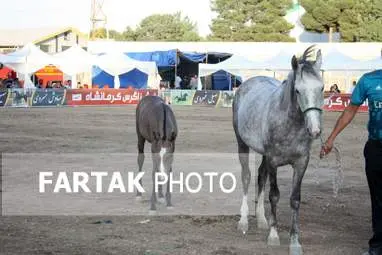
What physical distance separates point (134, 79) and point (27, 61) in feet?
41.3

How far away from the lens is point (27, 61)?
4541 cm

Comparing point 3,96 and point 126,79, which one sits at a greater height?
point 3,96

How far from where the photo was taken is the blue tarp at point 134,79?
5619 cm

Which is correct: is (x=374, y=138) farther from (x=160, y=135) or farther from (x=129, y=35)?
(x=129, y=35)

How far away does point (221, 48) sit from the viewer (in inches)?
2346

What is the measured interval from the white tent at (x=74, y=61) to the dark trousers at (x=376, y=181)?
40.8 metres

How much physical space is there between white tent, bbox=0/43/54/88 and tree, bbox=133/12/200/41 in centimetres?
6066

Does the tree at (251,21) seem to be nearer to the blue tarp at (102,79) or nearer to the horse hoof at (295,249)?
the blue tarp at (102,79)

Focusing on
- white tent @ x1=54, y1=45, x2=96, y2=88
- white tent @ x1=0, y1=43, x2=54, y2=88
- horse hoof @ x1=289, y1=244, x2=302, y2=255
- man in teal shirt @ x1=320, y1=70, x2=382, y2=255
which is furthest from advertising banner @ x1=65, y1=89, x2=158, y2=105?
man in teal shirt @ x1=320, y1=70, x2=382, y2=255

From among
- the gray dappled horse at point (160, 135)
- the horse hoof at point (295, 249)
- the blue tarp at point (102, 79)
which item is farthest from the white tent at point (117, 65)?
the horse hoof at point (295, 249)

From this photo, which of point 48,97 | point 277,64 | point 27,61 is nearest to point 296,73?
point 48,97

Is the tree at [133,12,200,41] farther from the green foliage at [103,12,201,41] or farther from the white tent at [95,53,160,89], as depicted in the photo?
the white tent at [95,53,160,89]

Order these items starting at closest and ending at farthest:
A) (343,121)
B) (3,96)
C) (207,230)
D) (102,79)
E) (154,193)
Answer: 1. (343,121)
2. (207,230)
3. (154,193)
4. (3,96)
5. (102,79)

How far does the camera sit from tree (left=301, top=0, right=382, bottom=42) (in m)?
69.5
